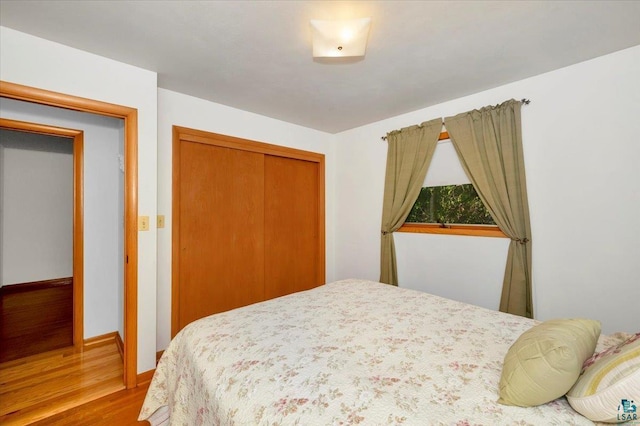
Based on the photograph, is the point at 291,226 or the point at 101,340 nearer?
the point at 101,340

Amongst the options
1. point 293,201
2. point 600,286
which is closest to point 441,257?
point 600,286

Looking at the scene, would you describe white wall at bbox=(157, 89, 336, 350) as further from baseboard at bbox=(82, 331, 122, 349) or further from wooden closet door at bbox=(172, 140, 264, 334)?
baseboard at bbox=(82, 331, 122, 349)

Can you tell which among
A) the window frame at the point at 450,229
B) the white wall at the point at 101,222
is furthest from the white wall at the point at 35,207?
the window frame at the point at 450,229

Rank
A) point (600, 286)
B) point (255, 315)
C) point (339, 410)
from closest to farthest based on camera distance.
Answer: point (339, 410)
point (255, 315)
point (600, 286)

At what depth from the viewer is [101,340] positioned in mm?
2662

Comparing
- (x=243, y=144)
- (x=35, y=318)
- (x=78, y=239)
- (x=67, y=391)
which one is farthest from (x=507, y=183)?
(x=35, y=318)

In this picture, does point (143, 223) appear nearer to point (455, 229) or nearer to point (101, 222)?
point (101, 222)

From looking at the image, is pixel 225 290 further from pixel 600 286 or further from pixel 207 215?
pixel 600 286

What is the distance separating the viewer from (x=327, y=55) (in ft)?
5.54

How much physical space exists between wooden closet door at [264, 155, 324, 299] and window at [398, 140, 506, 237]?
1.27 metres

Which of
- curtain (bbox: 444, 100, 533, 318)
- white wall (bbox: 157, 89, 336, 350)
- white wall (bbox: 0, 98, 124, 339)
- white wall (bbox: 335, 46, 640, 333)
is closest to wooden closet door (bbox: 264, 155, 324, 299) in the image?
white wall (bbox: 157, 89, 336, 350)

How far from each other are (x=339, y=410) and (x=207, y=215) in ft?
7.40

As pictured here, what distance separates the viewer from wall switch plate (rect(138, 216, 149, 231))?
2.03 m

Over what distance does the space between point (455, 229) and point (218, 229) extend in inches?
91.6
